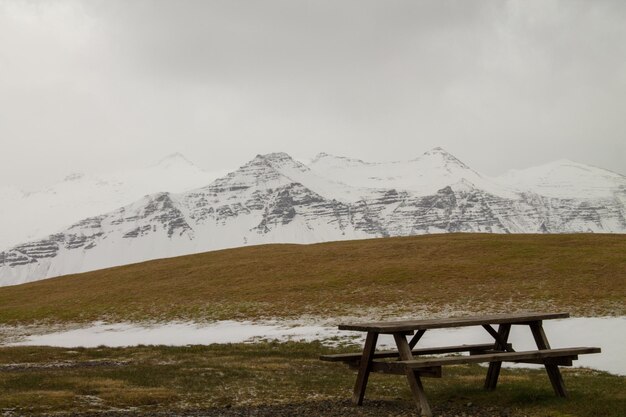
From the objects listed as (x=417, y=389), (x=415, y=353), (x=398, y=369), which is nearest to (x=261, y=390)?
(x=415, y=353)

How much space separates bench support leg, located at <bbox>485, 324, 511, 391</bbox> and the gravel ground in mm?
2013

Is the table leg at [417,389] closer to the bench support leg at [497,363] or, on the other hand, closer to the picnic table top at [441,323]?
the picnic table top at [441,323]

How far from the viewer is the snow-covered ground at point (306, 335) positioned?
3772cm

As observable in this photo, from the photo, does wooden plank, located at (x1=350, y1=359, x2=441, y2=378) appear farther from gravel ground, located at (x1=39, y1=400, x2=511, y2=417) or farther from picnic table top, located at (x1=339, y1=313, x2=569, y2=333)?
gravel ground, located at (x1=39, y1=400, x2=511, y2=417)

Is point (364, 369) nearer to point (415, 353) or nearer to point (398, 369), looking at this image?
point (398, 369)

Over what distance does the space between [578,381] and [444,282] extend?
124ft

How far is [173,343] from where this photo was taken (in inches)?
1857

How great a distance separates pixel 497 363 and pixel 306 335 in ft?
81.7

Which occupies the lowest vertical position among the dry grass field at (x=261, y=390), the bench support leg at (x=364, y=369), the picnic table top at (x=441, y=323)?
the dry grass field at (x=261, y=390)

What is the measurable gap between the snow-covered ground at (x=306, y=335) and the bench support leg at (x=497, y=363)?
11109 millimetres

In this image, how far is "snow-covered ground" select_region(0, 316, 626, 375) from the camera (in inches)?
1485

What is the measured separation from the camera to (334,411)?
760 inches

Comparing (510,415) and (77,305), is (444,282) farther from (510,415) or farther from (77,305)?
(510,415)

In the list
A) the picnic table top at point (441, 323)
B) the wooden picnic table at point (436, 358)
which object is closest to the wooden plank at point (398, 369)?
the wooden picnic table at point (436, 358)
